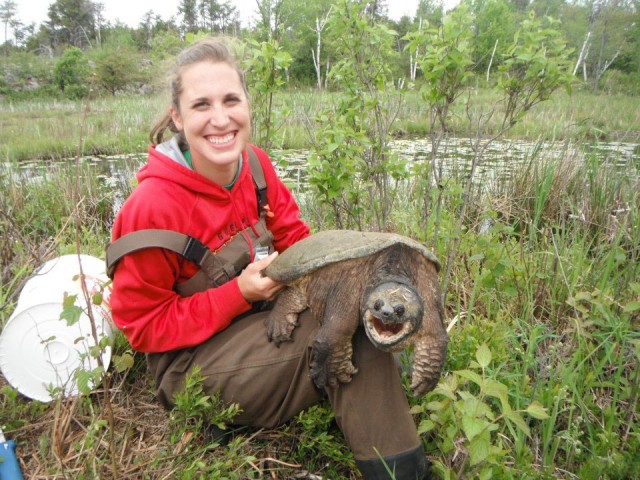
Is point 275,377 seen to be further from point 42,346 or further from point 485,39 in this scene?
point 485,39

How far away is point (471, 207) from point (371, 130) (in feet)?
4.01

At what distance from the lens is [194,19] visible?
128 ft

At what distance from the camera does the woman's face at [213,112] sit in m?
1.61

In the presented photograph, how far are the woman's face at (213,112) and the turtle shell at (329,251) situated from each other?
0.45 meters

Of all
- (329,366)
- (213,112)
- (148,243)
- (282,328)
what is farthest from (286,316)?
(213,112)

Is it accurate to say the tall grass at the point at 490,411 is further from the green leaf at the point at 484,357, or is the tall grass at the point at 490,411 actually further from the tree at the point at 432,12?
the tree at the point at 432,12

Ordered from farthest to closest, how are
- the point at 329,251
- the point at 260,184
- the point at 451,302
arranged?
the point at 451,302
the point at 260,184
the point at 329,251

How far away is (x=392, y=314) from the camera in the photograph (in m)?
1.23

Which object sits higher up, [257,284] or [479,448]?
[257,284]

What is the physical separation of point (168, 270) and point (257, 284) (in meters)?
0.33

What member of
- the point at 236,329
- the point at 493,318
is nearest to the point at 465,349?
the point at 493,318

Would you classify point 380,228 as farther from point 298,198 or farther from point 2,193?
point 2,193

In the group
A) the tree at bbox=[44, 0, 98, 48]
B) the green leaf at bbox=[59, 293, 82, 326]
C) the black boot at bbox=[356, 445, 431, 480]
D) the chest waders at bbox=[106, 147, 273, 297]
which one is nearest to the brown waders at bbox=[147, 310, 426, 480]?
the black boot at bbox=[356, 445, 431, 480]

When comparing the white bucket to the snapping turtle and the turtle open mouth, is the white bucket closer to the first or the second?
the snapping turtle
